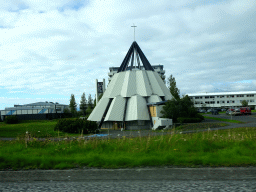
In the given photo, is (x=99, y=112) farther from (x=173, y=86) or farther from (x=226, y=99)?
(x=226, y=99)

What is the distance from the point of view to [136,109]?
34.8 m

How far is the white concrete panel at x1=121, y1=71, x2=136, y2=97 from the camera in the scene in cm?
3782

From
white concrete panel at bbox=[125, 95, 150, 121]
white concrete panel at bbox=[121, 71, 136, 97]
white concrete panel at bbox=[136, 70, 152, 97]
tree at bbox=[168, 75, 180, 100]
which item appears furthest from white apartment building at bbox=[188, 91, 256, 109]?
white concrete panel at bbox=[125, 95, 150, 121]

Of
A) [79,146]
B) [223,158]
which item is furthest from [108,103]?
[223,158]

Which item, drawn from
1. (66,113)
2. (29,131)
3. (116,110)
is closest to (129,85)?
(116,110)

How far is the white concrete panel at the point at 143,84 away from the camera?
37.7m

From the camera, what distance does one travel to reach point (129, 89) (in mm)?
38281

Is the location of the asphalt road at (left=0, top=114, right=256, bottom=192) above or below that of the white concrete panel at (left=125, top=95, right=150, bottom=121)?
below

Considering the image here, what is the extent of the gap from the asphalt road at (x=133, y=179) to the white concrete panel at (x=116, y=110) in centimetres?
2762

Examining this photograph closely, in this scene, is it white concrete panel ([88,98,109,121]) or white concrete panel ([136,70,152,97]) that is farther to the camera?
white concrete panel ([136,70,152,97])

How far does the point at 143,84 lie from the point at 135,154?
101ft

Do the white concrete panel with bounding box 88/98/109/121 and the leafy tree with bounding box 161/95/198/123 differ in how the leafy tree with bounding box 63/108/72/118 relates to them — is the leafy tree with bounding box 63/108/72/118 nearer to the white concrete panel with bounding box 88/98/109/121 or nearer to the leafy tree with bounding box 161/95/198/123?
the white concrete panel with bounding box 88/98/109/121

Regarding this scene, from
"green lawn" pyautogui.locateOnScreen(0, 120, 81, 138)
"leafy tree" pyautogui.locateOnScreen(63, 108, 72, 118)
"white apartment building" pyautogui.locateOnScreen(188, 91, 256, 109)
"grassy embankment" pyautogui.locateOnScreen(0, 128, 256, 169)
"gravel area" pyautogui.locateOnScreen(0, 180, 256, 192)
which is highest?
"white apartment building" pyautogui.locateOnScreen(188, 91, 256, 109)

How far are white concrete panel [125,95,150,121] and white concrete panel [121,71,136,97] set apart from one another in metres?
1.06
